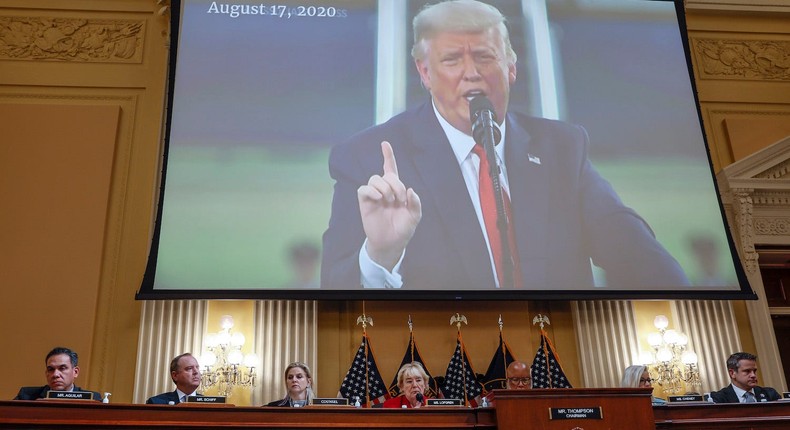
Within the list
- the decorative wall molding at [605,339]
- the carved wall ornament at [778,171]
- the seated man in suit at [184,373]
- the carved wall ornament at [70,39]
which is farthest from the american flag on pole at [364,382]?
the carved wall ornament at [778,171]

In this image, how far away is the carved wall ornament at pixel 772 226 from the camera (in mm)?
7852

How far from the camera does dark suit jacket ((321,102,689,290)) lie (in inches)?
270

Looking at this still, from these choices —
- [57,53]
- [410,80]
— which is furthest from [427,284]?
[57,53]

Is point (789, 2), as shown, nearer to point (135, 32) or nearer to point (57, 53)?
point (135, 32)

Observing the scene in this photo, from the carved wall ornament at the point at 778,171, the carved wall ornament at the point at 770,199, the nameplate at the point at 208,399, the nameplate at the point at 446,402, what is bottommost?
the nameplate at the point at 446,402

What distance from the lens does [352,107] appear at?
7.39 m

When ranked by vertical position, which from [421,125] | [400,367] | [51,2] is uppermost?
[51,2]

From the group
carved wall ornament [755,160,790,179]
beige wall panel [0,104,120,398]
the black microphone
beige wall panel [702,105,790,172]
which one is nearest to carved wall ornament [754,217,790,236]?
carved wall ornament [755,160,790,179]

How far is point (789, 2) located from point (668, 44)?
6.10 ft

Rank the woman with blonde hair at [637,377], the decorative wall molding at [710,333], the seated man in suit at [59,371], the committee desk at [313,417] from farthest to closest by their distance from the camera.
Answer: the decorative wall molding at [710,333]
the woman with blonde hair at [637,377]
the seated man in suit at [59,371]
the committee desk at [313,417]

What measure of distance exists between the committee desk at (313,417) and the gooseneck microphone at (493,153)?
99.6 inches

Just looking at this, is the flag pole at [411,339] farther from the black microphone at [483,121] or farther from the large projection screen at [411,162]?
the black microphone at [483,121]

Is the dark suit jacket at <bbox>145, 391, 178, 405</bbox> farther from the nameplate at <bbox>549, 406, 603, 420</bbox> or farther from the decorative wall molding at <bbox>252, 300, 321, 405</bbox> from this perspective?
the nameplate at <bbox>549, 406, 603, 420</bbox>

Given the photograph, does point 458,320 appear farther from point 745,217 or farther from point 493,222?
point 745,217
